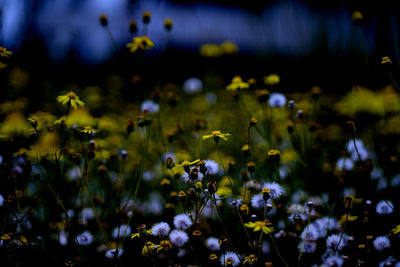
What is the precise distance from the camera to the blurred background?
1799 millimetres

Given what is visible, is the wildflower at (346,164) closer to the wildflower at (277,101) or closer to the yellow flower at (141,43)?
the wildflower at (277,101)

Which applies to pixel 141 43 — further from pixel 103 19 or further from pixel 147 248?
pixel 147 248

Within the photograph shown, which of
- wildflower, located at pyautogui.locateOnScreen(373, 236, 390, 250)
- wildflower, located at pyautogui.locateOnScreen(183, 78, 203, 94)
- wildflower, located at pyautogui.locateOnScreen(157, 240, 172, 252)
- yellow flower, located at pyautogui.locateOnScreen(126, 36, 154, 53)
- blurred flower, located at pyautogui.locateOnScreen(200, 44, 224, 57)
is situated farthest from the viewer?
wildflower, located at pyautogui.locateOnScreen(183, 78, 203, 94)

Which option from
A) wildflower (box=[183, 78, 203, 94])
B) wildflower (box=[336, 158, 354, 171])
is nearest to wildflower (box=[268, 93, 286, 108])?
wildflower (box=[336, 158, 354, 171])

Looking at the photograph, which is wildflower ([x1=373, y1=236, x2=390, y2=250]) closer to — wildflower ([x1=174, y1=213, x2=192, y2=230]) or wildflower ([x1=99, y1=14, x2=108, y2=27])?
wildflower ([x1=174, y1=213, x2=192, y2=230])

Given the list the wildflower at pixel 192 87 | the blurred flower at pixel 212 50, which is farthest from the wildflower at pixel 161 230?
the wildflower at pixel 192 87

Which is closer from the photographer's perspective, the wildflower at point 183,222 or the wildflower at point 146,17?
the wildflower at point 183,222

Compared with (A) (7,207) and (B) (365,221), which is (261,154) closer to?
(B) (365,221)

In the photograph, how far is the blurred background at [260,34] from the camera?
1799 millimetres

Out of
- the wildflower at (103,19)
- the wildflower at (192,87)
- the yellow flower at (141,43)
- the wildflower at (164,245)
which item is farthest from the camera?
the wildflower at (192,87)

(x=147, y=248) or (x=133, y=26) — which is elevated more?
(x=133, y=26)

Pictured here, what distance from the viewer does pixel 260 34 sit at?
6.03 feet

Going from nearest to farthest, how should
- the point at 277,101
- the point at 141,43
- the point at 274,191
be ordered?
the point at 274,191 → the point at 141,43 → the point at 277,101

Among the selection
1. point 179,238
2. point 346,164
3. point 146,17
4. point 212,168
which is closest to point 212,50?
point 146,17
